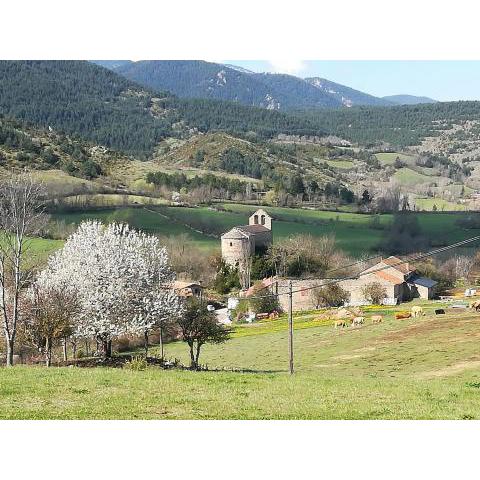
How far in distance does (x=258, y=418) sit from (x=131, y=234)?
53.0 feet

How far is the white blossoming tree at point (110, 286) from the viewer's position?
69.8ft

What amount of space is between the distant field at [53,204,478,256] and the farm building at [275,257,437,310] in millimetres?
9647

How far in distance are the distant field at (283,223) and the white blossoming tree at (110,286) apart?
41291 mm

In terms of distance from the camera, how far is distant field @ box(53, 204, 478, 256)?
67.1 metres

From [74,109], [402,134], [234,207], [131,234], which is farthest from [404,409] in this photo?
[402,134]

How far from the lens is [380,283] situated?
174 ft

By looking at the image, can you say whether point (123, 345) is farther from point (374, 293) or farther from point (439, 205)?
point (439, 205)

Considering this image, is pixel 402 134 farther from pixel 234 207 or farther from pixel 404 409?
pixel 404 409

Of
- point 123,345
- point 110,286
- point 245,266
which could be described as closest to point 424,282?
point 245,266

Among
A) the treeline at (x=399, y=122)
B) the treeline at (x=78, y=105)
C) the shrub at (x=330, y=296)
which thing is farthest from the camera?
the treeline at (x=399, y=122)

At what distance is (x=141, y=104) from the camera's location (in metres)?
196

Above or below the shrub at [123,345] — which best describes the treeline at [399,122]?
above

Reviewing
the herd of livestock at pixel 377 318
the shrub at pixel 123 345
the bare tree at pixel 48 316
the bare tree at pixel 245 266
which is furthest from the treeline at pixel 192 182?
the bare tree at pixel 48 316

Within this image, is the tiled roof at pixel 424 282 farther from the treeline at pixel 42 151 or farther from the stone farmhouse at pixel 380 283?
the treeline at pixel 42 151
